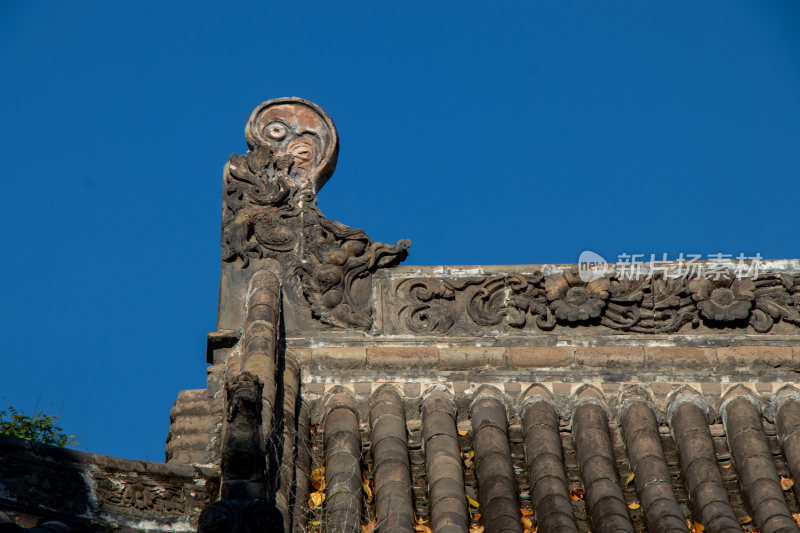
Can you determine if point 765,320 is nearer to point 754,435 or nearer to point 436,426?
point 754,435

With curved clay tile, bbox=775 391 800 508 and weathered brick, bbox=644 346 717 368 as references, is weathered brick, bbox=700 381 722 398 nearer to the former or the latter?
weathered brick, bbox=644 346 717 368

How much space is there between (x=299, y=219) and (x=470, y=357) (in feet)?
6.90

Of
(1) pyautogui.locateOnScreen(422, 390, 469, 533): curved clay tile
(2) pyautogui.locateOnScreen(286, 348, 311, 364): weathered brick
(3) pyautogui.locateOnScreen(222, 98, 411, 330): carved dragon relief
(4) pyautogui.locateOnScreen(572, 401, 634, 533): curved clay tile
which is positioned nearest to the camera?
(1) pyautogui.locateOnScreen(422, 390, 469, 533): curved clay tile

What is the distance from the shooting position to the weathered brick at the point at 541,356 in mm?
11305

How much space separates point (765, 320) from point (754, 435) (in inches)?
57.5

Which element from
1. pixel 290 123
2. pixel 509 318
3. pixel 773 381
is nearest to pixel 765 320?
pixel 773 381

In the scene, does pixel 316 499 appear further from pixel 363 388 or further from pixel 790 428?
pixel 790 428

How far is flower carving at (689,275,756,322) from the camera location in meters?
11.6

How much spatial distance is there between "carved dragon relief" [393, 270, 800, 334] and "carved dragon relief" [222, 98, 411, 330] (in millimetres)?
401

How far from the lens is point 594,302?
38.1ft

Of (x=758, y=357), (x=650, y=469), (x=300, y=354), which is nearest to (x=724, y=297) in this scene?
(x=758, y=357)

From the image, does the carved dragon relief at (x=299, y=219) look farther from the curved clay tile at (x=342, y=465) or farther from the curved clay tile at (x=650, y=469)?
the curved clay tile at (x=650, y=469)

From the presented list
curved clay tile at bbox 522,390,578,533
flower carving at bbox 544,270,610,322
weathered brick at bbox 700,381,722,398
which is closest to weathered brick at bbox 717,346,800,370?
weathered brick at bbox 700,381,722,398

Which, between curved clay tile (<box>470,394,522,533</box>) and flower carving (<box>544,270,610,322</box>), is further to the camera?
flower carving (<box>544,270,610,322</box>)
